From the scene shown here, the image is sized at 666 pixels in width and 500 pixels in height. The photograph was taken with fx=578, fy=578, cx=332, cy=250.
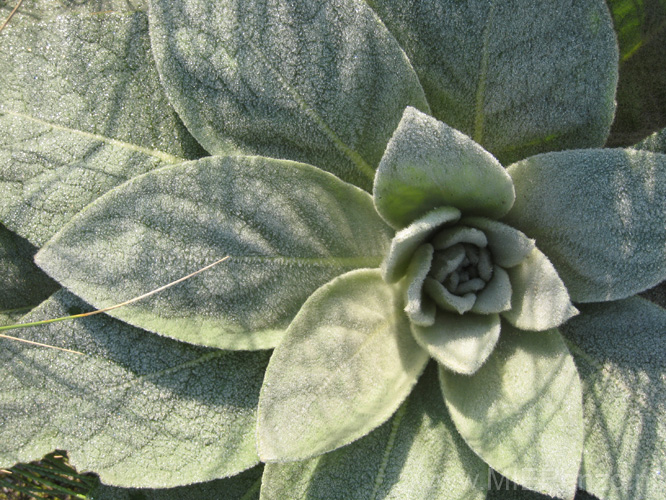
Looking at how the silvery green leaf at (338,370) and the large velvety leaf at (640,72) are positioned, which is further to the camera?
the large velvety leaf at (640,72)

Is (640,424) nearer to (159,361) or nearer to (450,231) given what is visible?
(450,231)

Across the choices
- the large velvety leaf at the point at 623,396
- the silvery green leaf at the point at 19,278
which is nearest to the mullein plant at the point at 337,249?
the large velvety leaf at the point at 623,396

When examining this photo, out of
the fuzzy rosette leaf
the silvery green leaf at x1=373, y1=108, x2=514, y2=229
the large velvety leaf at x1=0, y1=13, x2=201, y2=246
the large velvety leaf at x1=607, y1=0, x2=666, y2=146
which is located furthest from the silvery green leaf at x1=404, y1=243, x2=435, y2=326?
the large velvety leaf at x1=607, y1=0, x2=666, y2=146

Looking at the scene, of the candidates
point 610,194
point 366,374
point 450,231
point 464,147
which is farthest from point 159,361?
point 610,194

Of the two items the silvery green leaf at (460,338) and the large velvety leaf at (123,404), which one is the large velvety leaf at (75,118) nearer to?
the large velvety leaf at (123,404)

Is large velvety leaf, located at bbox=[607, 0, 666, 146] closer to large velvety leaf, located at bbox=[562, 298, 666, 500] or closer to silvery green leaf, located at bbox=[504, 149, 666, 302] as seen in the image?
silvery green leaf, located at bbox=[504, 149, 666, 302]

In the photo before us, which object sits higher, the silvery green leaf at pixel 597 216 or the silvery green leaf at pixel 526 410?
the silvery green leaf at pixel 597 216

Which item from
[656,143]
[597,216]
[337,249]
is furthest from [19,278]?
[656,143]
